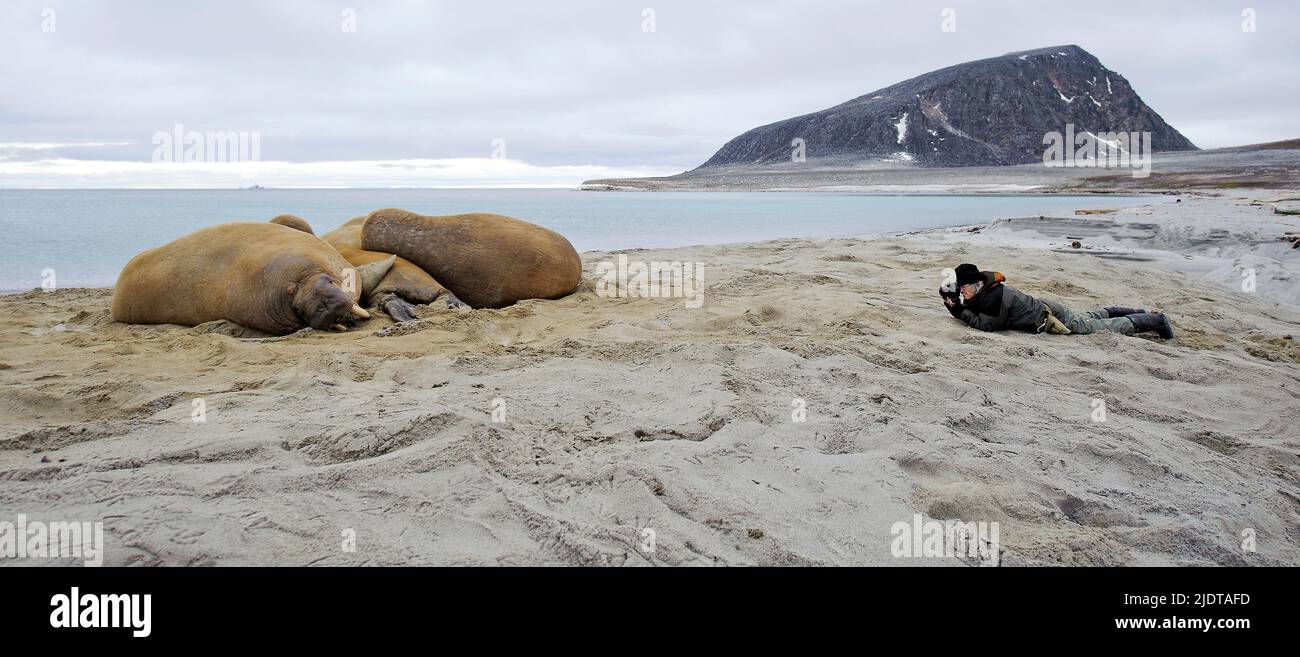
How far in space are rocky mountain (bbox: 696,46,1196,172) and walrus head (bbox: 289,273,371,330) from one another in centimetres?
11192

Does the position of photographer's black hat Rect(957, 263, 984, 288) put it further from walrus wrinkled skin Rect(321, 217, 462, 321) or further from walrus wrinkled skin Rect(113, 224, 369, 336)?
walrus wrinkled skin Rect(113, 224, 369, 336)

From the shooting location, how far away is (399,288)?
276 inches

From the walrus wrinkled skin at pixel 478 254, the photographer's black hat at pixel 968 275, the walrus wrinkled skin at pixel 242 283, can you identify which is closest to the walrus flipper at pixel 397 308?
the walrus wrinkled skin at pixel 242 283

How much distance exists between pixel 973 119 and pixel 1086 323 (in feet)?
459

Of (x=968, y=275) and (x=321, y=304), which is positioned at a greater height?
(x=968, y=275)

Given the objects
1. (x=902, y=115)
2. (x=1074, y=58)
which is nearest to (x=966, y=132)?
(x=902, y=115)

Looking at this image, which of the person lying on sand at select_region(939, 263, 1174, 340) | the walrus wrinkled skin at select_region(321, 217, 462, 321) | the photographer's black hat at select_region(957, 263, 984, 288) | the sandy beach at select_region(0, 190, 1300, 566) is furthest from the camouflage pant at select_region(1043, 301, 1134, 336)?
the walrus wrinkled skin at select_region(321, 217, 462, 321)

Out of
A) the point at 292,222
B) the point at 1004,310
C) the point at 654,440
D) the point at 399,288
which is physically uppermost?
the point at 292,222

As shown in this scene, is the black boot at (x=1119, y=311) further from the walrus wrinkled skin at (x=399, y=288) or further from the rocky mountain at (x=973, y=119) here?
the rocky mountain at (x=973, y=119)

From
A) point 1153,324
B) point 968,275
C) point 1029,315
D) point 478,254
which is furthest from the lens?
point 478,254

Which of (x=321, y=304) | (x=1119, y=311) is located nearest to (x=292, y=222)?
(x=321, y=304)

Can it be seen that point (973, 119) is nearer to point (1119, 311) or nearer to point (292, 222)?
point (1119, 311)
